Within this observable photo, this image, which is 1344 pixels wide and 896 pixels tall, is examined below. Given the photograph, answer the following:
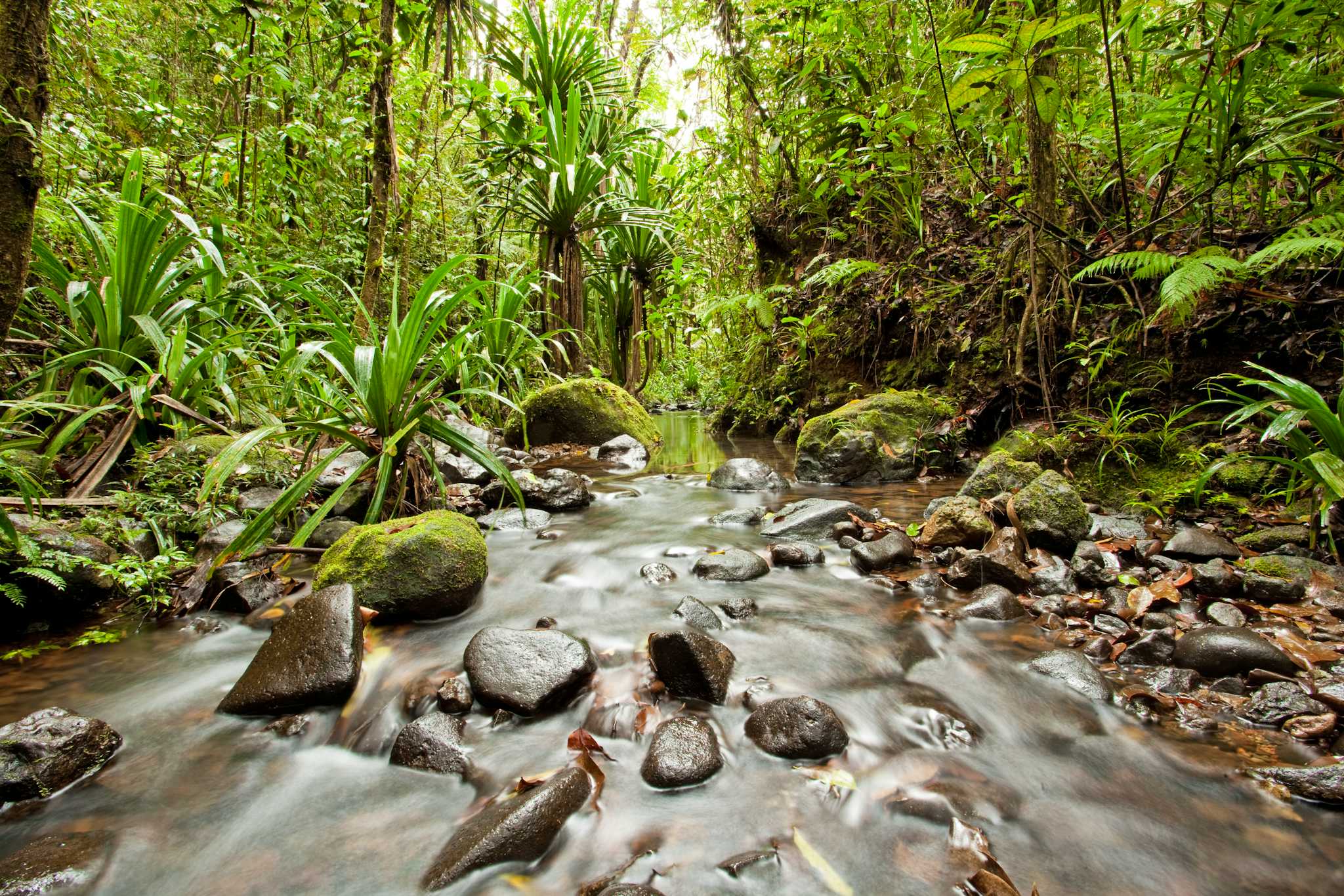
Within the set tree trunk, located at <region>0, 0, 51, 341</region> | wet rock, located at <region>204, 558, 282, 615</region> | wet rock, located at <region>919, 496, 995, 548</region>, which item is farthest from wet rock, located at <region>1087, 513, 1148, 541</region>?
tree trunk, located at <region>0, 0, 51, 341</region>

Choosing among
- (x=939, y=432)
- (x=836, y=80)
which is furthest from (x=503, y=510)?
(x=836, y=80)

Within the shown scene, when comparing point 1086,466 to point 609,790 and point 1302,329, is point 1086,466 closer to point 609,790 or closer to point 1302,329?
point 1302,329

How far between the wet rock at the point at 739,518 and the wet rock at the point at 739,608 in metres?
1.18

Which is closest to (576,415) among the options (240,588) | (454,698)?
(240,588)

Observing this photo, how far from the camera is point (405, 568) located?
207cm

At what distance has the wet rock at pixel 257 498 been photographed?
2646mm

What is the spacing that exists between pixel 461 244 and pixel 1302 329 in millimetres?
7923

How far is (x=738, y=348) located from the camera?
316 inches

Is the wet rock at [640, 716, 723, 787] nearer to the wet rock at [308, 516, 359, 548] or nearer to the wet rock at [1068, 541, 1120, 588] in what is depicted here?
the wet rock at [1068, 541, 1120, 588]

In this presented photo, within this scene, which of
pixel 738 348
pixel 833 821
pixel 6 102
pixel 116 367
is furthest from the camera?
pixel 738 348

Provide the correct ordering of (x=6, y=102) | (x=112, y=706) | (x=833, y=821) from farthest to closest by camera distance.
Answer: (x=112, y=706), (x=6, y=102), (x=833, y=821)

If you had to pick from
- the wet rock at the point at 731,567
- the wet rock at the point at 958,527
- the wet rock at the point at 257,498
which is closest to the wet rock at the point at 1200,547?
the wet rock at the point at 958,527

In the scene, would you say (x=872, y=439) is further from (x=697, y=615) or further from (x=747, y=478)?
(x=697, y=615)

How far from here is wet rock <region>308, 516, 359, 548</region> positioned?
2588 mm
